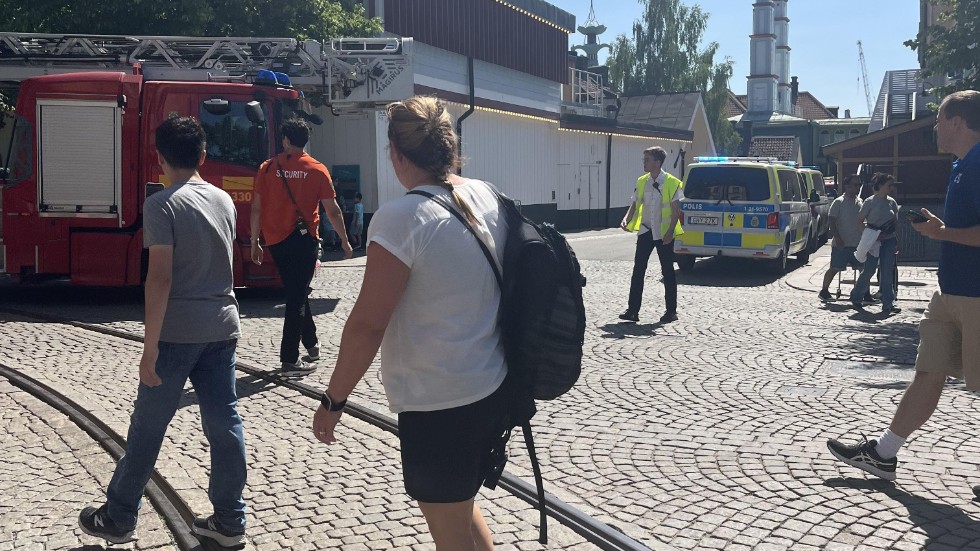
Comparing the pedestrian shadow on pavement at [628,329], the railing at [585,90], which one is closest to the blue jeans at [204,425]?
the pedestrian shadow on pavement at [628,329]

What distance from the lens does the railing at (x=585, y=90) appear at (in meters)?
45.2

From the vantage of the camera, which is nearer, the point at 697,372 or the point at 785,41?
the point at 697,372

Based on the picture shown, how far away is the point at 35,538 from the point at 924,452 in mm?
4365

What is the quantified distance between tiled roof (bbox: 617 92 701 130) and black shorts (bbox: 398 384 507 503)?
4933 centimetres

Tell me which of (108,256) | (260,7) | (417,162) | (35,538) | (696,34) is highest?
(696,34)

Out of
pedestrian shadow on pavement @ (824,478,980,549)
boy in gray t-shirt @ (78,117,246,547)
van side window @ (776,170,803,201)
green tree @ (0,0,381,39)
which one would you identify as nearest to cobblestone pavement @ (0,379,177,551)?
boy in gray t-shirt @ (78,117,246,547)

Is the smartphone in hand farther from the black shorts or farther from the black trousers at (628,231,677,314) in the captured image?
the black trousers at (628,231,677,314)

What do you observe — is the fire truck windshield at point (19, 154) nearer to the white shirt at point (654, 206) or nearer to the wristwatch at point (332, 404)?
the white shirt at point (654, 206)

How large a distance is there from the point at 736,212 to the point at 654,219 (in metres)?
6.65

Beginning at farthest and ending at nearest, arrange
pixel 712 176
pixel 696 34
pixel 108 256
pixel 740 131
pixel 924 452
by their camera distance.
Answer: pixel 740 131 → pixel 696 34 → pixel 712 176 → pixel 108 256 → pixel 924 452

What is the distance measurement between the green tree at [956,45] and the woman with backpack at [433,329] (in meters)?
12.8

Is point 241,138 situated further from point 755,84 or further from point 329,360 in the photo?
point 755,84

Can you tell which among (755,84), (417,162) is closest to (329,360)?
(417,162)

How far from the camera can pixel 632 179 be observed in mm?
42750
